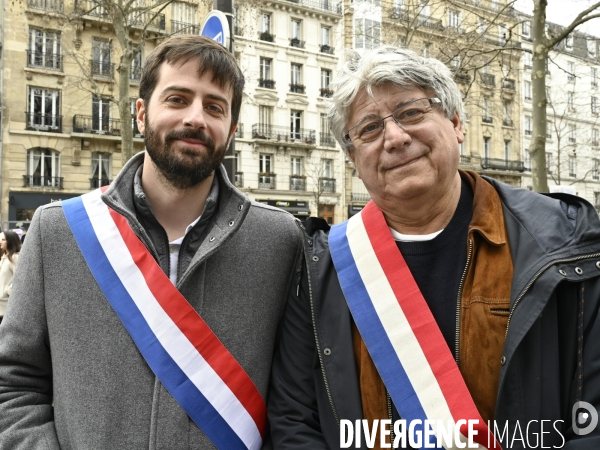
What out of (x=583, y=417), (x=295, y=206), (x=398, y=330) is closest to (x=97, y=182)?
(x=295, y=206)

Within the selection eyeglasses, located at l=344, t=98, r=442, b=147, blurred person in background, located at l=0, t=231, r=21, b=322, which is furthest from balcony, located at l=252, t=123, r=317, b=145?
eyeglasses, located at l=344, t=98, r=442, b=147

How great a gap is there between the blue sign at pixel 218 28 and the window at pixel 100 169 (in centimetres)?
2284

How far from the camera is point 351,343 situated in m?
2.13

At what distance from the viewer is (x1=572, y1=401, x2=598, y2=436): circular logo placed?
174 cm

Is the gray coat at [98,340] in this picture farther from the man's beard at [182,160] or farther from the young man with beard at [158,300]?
the man's beard at [182,160]

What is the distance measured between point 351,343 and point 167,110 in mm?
1246

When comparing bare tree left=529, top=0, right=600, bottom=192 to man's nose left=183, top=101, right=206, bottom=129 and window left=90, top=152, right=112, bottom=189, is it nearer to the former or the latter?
man's nose left=183, top=101, right=206, bottom=129

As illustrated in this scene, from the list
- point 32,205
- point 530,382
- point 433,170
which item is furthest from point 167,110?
point 32,205

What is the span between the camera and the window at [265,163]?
31.1 meters

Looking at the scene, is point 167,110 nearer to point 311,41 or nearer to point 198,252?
point 198,252

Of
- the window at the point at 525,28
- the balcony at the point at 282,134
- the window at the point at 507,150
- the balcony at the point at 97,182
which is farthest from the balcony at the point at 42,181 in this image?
the window at the point at 507,150

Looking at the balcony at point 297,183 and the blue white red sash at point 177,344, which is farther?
the balcony at point 297,183

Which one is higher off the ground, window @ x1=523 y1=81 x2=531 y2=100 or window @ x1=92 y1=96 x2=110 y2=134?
window @ x1=523 y1=81 x2=531 y2=100

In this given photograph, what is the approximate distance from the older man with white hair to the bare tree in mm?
8180
